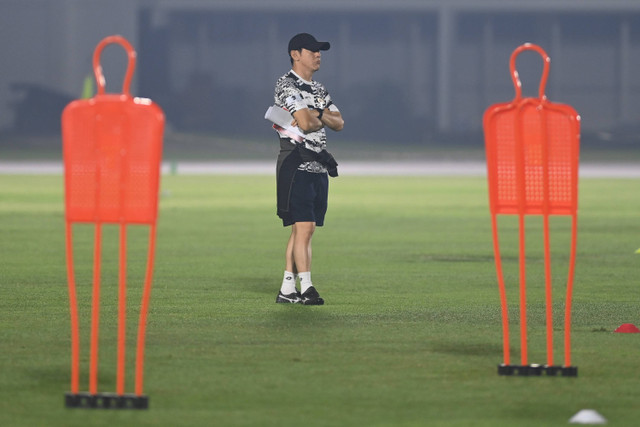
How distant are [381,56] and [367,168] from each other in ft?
86.1

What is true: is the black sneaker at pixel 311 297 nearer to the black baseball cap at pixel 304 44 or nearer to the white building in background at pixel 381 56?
the black baseball cap at pixel 304 44

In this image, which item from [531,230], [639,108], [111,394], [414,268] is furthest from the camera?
[639,108]

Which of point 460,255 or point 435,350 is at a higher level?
point 460,255

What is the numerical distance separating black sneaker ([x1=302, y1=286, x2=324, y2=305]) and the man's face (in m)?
1.73

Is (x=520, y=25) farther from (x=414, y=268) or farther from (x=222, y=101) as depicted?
(x=414, y=268)

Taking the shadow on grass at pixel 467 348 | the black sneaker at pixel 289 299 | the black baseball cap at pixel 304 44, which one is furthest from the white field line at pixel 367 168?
the shadow on grass at pixel 467 348

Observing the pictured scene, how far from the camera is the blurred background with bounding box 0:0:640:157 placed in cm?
7150

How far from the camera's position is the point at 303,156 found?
37.0ft

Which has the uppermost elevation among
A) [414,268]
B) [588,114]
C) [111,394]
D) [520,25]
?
[520,25]

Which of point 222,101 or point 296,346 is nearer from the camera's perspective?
point 296,346

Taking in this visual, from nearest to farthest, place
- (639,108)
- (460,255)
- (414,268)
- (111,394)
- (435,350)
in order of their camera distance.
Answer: (111,394) < (435,350) < (414,268) < (460,255) < (639,108)

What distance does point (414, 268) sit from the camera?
48.3ft

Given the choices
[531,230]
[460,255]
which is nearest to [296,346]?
[460,255]

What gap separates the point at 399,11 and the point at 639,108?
1288 centimetres
